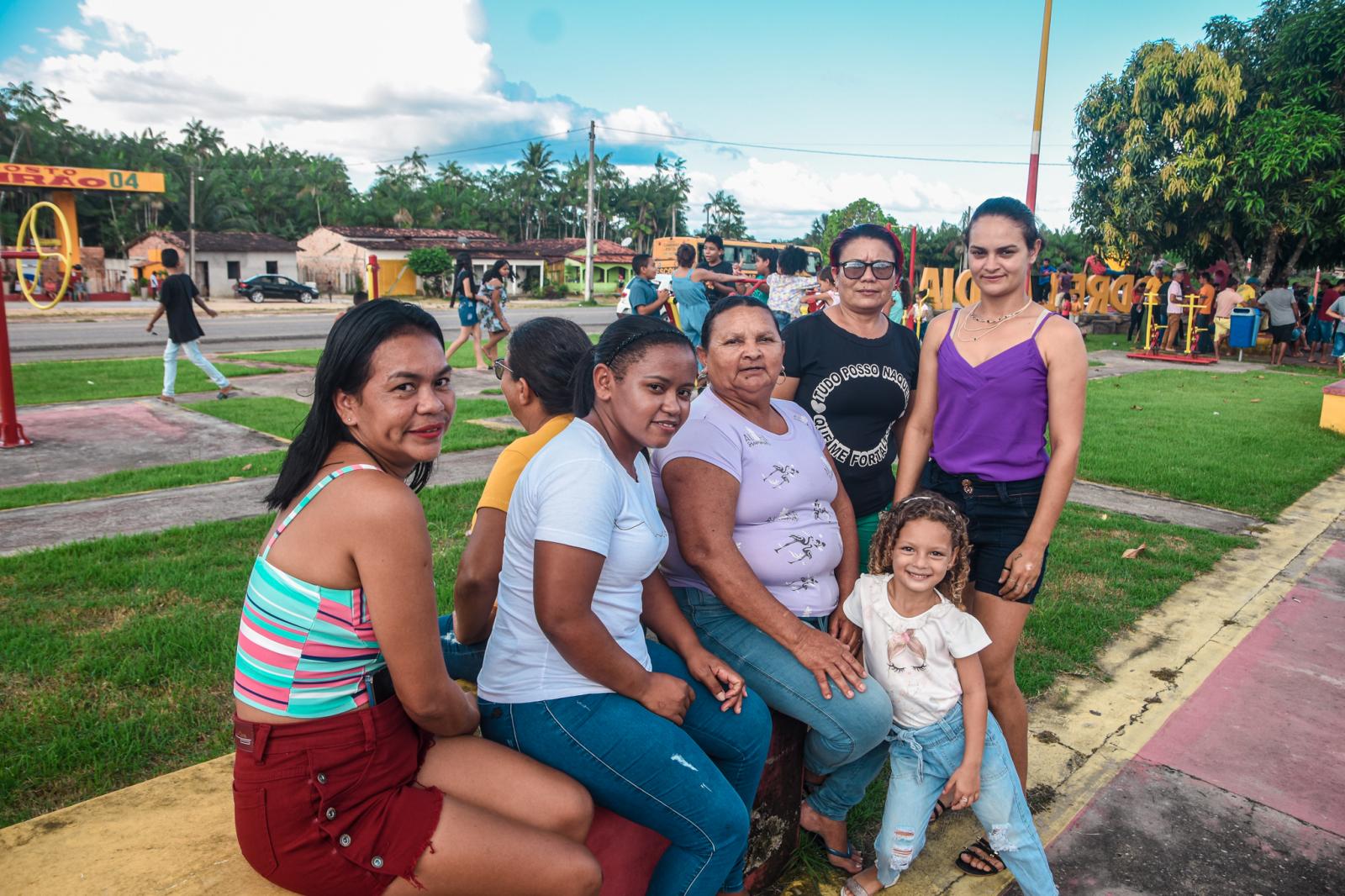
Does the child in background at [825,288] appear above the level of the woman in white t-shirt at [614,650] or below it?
above

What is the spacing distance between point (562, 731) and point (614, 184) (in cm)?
8576

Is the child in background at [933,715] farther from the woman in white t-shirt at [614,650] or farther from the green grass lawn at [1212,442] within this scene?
the green grass lawn at [1212,442]

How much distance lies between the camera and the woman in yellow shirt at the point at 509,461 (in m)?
2.51

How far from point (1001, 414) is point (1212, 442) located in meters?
8.00

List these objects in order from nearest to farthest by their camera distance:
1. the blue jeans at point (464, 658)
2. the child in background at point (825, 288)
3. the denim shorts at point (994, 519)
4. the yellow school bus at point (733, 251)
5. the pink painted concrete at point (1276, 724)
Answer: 1. the blue jeans at point (464, 658)
2. the denim shorts at point (994, 519)
3. the pink painted concrete at point (1276, 724)
4. the child in background at point (825, 288)
5. the yellow school bus at point (733, 251)

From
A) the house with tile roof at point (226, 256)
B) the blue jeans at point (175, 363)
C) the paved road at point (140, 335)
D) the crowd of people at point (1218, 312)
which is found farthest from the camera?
Result: the house with tile roof at point (226, 256)

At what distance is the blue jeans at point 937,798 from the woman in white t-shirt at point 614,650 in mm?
488

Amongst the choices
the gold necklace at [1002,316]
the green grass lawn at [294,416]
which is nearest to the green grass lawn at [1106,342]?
the green grass lawn at [294,416]

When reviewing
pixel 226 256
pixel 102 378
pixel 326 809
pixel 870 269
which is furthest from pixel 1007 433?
pixel 226 256

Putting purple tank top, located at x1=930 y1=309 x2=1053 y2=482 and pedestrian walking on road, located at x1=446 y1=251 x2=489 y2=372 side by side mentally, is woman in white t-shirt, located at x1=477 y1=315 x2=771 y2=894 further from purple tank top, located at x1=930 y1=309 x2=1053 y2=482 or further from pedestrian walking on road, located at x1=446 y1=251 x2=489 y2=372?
pedestrian walking on road, located at x1=446 y1=251 x2=489 y2=372

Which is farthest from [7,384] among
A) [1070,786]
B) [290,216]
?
[290,216]

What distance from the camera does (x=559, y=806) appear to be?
76.6 inches

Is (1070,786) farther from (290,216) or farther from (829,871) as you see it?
(290,216)

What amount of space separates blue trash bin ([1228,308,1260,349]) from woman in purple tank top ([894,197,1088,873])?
1906cm
